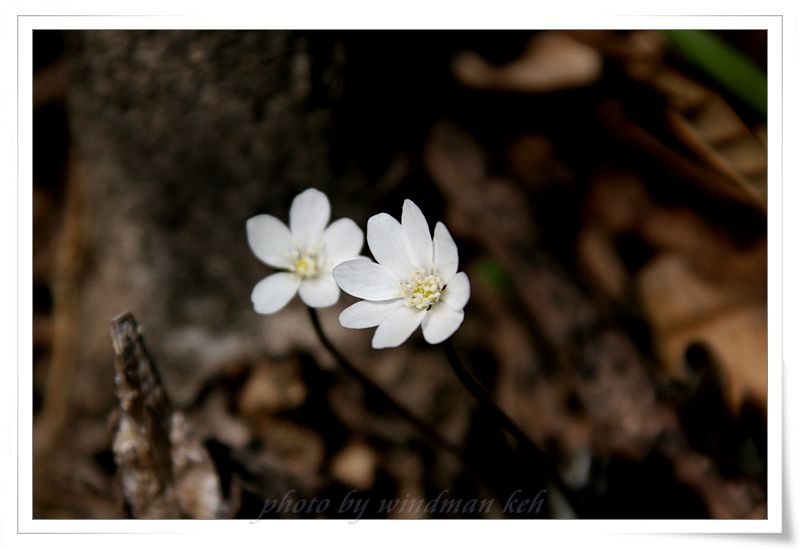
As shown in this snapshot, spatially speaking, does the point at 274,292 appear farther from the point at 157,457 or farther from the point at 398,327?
the point at 157,457

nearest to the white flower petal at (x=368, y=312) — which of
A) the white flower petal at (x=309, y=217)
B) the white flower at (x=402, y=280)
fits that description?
the white flower at (x=402, y=280)

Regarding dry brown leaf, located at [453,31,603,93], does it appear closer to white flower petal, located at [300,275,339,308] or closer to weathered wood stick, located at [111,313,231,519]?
white flower petal, located at [300,275,339,308]

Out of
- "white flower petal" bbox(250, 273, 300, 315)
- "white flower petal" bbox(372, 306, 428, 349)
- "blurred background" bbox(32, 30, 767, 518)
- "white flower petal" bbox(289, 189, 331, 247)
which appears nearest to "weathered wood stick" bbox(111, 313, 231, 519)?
"blurred background" bbox(32, 30, 767, 518)

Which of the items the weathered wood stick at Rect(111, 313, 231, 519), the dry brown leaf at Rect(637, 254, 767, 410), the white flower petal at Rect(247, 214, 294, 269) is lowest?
the weathered wood stick at Rect(111, 313, 231, 519)

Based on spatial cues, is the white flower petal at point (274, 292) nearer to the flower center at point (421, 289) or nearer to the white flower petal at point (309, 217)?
the white flower petal at point (309, 217)

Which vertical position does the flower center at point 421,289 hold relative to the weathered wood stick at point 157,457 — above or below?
above

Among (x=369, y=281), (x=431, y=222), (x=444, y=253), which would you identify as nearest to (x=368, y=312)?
(x=369, y=281)
